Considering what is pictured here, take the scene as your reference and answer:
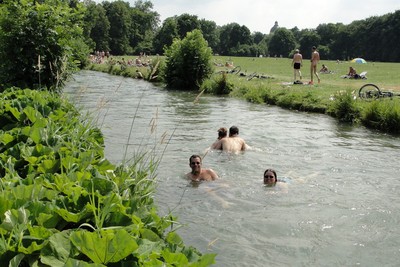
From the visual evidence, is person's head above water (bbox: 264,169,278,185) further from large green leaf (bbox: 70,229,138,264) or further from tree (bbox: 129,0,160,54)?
tree (bbox: 129,0,160,54)

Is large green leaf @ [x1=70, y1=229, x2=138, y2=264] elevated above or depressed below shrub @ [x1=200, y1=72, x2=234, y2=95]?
above

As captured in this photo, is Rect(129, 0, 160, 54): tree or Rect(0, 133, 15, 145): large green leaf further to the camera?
Rect(129, 0, 160, 54): tree

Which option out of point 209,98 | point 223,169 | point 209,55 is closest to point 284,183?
point 223,169

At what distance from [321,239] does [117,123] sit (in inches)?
422

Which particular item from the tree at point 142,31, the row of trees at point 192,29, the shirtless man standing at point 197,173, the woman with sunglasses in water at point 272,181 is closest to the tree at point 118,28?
the row of trees at point 192,29

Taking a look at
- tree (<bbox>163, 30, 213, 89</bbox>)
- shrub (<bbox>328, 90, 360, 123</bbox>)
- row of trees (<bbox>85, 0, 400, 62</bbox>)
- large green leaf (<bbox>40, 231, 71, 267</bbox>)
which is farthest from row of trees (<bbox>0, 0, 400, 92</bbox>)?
shrub (<bbox>328, 90, 360, 123</bbox>)

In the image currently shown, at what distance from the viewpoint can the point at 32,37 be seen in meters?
12.9

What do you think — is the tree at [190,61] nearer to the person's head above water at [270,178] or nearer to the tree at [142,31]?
the person's head above water at [270,178]

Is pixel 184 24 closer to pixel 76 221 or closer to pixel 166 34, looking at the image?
pixel 166 34

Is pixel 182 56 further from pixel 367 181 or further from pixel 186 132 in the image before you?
pixel 367 181

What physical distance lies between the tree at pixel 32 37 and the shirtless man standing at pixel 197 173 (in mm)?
5491

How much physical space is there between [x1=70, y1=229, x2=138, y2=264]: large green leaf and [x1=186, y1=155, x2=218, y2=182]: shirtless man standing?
6.91 m

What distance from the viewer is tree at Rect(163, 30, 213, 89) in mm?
29266

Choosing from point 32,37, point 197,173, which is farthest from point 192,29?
point 197,173
